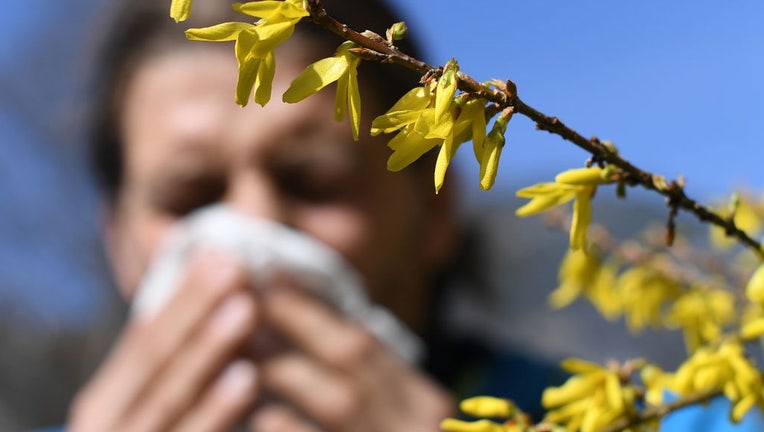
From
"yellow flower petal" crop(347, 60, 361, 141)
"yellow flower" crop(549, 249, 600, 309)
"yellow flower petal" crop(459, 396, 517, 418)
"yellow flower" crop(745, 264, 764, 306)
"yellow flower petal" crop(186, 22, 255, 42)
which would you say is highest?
"yellow flower" crop(549, 249, 600, 309)

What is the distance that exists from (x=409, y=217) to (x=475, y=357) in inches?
17.4

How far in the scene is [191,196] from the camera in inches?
52.2

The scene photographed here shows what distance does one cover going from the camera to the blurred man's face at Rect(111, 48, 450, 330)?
1.27 m

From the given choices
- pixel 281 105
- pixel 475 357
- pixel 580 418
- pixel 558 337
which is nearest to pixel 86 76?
pixel 281 105

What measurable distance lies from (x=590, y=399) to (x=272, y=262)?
0.70 metres

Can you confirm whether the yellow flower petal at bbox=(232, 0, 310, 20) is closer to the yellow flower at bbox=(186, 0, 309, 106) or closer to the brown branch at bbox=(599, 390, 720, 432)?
the yellow flower at bbox=(186, 0, 309, 106)

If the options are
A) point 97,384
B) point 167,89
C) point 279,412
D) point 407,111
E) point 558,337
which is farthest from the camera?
point 558,337

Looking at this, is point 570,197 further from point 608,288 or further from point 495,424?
point 608,288

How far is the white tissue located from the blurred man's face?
0.15 ft

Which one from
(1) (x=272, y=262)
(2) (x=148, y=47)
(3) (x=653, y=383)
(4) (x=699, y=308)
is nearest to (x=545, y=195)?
(3) (x=653, y=383)

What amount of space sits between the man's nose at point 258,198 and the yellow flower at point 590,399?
79 centimetres

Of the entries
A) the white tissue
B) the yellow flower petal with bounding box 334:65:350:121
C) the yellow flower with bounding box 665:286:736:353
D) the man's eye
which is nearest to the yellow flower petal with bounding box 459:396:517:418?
the yellow flower petal with bounding box 334:65:350:121

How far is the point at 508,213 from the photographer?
2566 mm

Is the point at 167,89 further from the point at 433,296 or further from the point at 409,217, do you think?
the point at 433,296
